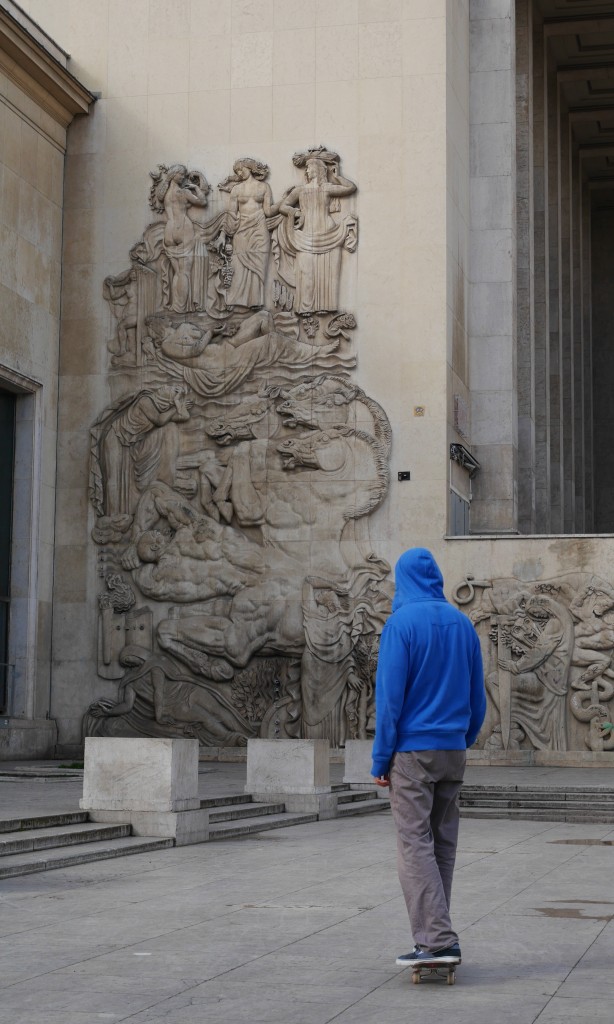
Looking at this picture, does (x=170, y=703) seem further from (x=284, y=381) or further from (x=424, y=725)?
(x=424, y=725)

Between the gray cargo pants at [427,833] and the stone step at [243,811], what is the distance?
6732 millimetres

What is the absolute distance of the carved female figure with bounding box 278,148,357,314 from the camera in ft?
81.6

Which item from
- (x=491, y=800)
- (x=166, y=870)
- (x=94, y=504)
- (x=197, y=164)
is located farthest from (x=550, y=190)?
(x=166, y=870)

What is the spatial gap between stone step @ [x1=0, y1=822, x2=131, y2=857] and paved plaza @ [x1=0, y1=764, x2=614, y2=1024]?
0.55 metres

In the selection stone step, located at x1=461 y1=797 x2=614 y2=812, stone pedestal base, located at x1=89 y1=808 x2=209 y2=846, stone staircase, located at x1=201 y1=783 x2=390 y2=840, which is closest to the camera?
stone pedestal base, located at x1=89 y1=808 x2=209 y2=846

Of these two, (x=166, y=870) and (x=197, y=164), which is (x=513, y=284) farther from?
(x=166, y=870)

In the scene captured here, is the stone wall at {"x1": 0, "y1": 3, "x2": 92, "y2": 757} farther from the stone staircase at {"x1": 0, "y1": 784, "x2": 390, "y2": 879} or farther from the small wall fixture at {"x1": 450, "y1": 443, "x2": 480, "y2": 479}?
the stone staircase at {"x1": 0, "y1": 784, "x2": 390, "y2": 879}

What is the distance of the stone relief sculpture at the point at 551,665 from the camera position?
22.7m

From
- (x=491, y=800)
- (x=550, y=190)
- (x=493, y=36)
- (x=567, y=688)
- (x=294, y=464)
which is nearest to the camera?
(x=491, y=800)

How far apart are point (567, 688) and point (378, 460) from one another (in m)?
4.94

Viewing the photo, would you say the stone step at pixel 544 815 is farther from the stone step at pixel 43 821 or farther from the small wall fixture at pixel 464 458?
the small wall fixture at pixel 464 458

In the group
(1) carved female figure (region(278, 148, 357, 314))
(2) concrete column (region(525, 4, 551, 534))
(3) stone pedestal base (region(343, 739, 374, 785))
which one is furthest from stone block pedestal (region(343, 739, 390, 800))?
(2) concrete column (region(525, 4, 551, 534))

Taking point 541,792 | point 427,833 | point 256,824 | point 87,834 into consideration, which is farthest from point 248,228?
point 427,833

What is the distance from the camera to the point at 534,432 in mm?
31047
